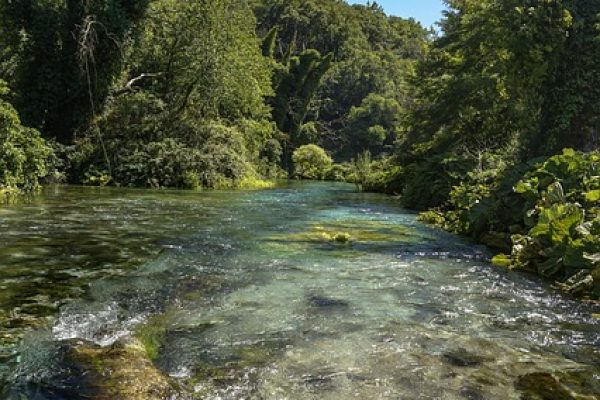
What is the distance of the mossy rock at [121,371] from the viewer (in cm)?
328

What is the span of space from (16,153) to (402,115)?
738 inches

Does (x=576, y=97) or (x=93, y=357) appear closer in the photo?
(x=93, y=357)

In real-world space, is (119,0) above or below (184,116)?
above

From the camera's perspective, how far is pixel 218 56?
24812 mm

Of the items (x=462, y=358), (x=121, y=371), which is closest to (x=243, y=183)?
Answer: (x=462, y=358)

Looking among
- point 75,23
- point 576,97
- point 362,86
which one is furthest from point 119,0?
point 362,86

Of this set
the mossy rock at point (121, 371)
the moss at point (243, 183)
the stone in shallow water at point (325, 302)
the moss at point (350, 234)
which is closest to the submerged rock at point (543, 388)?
the stone in shallow water at point (325, 302)

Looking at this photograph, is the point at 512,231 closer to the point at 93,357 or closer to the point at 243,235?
the point at 243,235

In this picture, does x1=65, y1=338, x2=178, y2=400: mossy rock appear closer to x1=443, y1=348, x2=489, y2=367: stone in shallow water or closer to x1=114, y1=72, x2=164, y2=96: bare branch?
x1=443, y1=348, x2=489, y2=367: stone in shallow water

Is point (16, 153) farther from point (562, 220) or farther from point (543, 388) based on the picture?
point (543, 388)

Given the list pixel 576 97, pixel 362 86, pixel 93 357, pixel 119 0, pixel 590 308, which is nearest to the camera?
pixel 93 357

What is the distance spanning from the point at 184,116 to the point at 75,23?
618 centimetres

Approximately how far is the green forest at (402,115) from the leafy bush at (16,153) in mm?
44

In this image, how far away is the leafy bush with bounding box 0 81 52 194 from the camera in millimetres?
13742
